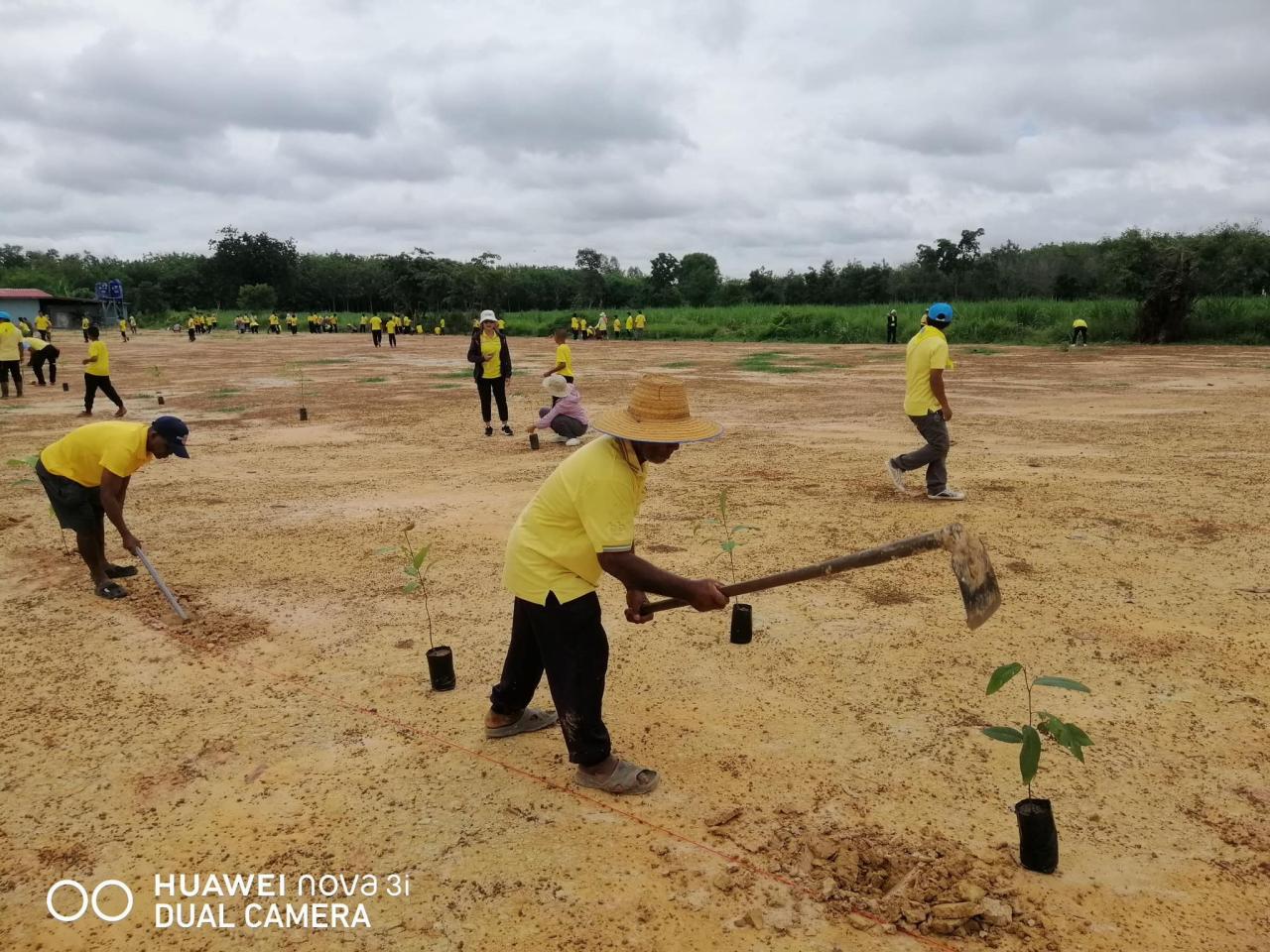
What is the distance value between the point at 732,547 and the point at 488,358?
587cm

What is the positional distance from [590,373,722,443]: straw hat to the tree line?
31.4 meters

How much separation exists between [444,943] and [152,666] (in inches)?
108

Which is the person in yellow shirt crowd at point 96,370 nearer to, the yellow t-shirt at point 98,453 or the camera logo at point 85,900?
the yellow t-shirt at point 98,453

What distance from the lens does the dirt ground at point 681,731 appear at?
2.65 m

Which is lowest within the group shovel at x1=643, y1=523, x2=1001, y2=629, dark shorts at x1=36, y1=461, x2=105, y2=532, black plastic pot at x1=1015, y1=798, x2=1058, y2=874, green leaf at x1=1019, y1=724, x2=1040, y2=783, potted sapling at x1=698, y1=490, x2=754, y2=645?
Result: black plastic pot at x1=1015, y1=798, x2=1058, y2=874

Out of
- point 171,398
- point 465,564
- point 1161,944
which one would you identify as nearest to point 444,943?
point 1161,944

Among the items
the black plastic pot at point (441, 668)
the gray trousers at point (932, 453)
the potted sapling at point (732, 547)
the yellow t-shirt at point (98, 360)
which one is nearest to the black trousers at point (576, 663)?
the black plastic pot at point (441, 668)

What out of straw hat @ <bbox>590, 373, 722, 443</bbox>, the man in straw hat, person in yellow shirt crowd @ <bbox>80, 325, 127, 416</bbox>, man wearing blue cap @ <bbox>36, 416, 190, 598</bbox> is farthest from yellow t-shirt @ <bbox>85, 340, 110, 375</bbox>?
straw hat @ <bbox>590, 373, 722, 443</bbox>

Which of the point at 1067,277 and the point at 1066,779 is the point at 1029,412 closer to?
the point at 1066,779

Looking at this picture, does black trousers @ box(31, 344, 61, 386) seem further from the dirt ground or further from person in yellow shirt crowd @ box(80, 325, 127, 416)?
the dirt ground

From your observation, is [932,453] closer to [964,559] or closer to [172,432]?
[964,559]

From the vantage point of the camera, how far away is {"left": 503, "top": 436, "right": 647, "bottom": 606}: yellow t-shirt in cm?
283

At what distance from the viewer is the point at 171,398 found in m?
17.0

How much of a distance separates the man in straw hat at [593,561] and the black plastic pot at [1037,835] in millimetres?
1192
